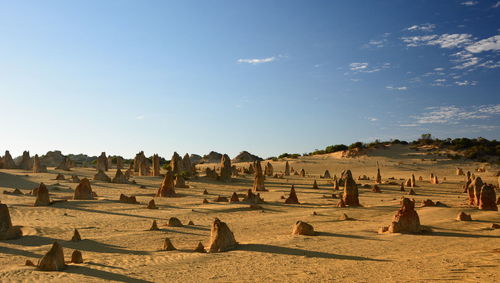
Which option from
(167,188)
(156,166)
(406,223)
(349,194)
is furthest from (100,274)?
(156,166)

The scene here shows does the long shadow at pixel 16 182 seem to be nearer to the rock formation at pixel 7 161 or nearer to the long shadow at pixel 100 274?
the rock formation at pixel 7 161

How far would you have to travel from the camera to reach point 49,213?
16.9 metres

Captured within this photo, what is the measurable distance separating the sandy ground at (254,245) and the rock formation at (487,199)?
0.68 metres

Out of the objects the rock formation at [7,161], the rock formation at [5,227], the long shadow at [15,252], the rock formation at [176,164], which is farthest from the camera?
the rock formation at [7,161]

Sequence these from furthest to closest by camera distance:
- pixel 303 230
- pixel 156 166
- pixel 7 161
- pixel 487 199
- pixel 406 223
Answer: pixel 7 161
pixel 156 166
pixel 487 199
pixel 406 223
pixel 303 230

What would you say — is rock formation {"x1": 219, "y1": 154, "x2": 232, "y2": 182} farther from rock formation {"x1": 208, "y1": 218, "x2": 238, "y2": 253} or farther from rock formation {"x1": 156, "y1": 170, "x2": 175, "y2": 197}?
rock formation {"x1": 208, "y1": 218, "x2": 238, "y2": 253}

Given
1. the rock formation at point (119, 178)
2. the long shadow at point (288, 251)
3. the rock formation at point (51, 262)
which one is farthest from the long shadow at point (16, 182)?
the long shadow at point (288, 251)

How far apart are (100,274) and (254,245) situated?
425 cm

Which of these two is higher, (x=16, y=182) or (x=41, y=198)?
(x=16, y=182)

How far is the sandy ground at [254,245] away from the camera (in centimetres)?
856

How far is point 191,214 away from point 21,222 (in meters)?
6.47

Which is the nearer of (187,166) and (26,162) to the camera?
(26,162)

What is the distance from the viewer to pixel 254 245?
1137 centimetres

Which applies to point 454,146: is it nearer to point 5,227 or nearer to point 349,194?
point 349,194
